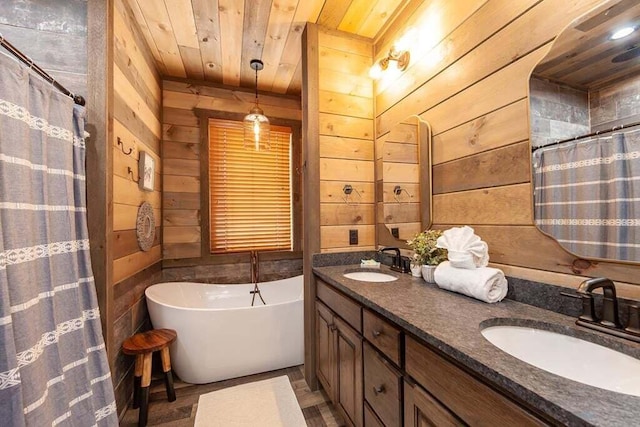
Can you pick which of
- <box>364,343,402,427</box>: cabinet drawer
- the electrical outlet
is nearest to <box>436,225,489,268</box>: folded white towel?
<box>364,343,402,427</box>: cabinet drawer

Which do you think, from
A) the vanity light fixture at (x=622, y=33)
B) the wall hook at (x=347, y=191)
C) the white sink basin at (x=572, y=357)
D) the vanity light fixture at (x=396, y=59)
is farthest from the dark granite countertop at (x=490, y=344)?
the vanity light fixture at (x=396, y=59)

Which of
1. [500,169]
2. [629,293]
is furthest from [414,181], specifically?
[629,293]

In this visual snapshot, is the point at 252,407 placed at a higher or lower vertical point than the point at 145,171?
lower

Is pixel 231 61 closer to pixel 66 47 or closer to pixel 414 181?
pixel 66 47

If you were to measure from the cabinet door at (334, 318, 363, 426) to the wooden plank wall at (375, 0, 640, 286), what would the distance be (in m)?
0.80

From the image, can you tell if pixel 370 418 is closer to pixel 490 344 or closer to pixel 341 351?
pixel 341 351

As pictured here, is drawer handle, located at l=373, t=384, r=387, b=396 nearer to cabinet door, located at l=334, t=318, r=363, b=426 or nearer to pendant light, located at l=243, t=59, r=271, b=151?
cabinet door, located at l=334, t=318, r=363, b=426

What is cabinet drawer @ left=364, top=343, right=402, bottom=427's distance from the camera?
1.01m

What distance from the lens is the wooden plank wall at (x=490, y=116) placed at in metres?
1.04

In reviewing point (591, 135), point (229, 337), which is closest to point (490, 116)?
point (591, 135)

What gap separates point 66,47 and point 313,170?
60.9 inches

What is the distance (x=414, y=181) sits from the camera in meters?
1.74

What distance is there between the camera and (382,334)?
1.10 m

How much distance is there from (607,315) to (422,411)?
25.9 inches
